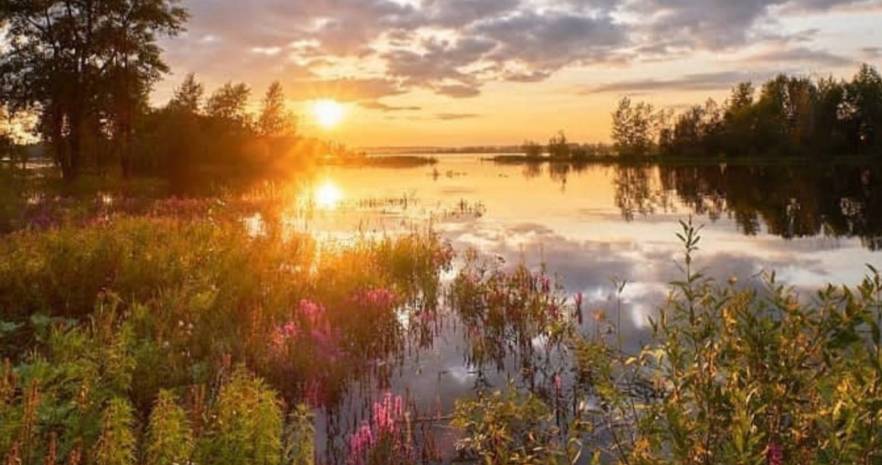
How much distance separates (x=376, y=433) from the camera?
22.5 feet

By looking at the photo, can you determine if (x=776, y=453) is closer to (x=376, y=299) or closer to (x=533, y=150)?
(x=376, y=299)

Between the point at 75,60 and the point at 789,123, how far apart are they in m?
101

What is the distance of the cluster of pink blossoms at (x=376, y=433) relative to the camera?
6.46 m

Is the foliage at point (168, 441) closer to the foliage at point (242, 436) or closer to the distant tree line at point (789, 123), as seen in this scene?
the foliage at point (242, 436)

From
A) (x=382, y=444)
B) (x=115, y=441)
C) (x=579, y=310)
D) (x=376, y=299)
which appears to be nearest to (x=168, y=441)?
(x=115, y=441)

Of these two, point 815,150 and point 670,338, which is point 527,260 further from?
point 815,150

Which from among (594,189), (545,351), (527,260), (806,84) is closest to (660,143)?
(806,84)

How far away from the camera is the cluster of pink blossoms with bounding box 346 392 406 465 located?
646cm

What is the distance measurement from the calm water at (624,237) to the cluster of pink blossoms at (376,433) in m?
0.46

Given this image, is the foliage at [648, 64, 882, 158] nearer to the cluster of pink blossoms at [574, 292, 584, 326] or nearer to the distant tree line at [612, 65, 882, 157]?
the distant tree line at [612, 65, 882, 157]

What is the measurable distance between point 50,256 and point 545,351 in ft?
30.1

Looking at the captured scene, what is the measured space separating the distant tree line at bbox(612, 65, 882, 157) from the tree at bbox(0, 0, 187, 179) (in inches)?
3545

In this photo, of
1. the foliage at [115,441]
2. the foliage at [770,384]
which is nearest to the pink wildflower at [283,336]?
the foliage at [115,441]

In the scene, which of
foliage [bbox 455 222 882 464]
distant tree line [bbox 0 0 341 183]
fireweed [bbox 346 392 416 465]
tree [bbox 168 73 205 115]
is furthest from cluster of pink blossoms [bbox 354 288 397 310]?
tree [bbox 168 73 205 115]
